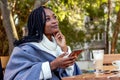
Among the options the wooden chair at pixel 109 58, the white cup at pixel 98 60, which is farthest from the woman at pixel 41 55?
the wooden chair at pixel 109 58

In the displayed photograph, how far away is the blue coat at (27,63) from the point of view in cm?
285

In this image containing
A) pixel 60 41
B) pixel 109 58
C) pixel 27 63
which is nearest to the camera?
pixel 27 63

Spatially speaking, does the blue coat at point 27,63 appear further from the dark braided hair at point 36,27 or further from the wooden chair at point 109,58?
the wooden chair at point 109,58

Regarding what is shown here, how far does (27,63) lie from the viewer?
2.88 metres

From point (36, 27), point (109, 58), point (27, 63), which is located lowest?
point (109, 58)

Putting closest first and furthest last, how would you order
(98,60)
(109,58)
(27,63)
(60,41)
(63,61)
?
(98,60) → (63,61) → (27,63) → (60,41) → (109,58)

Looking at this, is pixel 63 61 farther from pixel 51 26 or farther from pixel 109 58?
pixel 109 58

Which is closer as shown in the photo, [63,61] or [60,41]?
[63,61]

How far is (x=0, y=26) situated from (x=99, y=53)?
8.96 m

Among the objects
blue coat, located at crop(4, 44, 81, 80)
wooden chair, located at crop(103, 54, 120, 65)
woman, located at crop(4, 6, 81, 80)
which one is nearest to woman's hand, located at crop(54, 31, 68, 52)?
woman, located at crop(4, 6, 81, 80)

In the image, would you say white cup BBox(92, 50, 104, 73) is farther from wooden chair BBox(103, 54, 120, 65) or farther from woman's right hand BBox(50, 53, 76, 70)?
wooden chair BBox(103, 54, 120, 65)

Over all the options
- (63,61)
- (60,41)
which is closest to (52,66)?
(63,61)

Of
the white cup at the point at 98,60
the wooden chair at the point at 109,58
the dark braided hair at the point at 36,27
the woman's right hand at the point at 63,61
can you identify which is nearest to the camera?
the white cup at the point at 98,60

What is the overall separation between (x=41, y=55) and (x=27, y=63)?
168 millimetres
